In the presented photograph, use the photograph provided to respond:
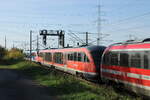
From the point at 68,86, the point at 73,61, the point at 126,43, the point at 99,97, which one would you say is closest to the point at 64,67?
the point at 73,61

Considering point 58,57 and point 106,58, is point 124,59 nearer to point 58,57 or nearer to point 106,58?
point 106,58

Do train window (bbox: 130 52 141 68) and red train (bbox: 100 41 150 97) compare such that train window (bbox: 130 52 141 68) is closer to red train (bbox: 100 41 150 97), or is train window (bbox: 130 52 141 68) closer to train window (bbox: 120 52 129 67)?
red train (bbox: 100 41 150 97)

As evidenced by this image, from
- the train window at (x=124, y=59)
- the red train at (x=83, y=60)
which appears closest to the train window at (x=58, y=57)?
the red train at (x=83, y=60)

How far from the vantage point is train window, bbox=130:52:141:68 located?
12300 mm

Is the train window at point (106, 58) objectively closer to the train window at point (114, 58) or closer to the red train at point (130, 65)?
the red train at point (130, 65)

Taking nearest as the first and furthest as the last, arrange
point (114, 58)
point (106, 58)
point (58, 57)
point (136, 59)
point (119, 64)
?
point (136, 59) → point (119, 64) → point (114, 58) → point (106, 58) → point (58, 57)

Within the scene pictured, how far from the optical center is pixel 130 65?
13.1m

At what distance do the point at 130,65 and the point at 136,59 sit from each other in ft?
2.14

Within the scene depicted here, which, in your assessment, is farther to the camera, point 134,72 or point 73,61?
point 73,61

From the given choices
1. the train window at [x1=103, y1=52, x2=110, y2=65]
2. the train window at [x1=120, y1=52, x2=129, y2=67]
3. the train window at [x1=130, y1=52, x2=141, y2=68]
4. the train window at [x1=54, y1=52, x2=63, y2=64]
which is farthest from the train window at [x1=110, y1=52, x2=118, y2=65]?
the train window at [x1=54, y1=52, x2=63, y2=64]

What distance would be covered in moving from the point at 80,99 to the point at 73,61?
12.4 m

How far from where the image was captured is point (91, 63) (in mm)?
19578

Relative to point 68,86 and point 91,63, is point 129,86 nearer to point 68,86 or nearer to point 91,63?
point 68,86

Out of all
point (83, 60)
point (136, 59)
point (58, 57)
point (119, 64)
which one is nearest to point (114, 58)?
point (119, 64)
